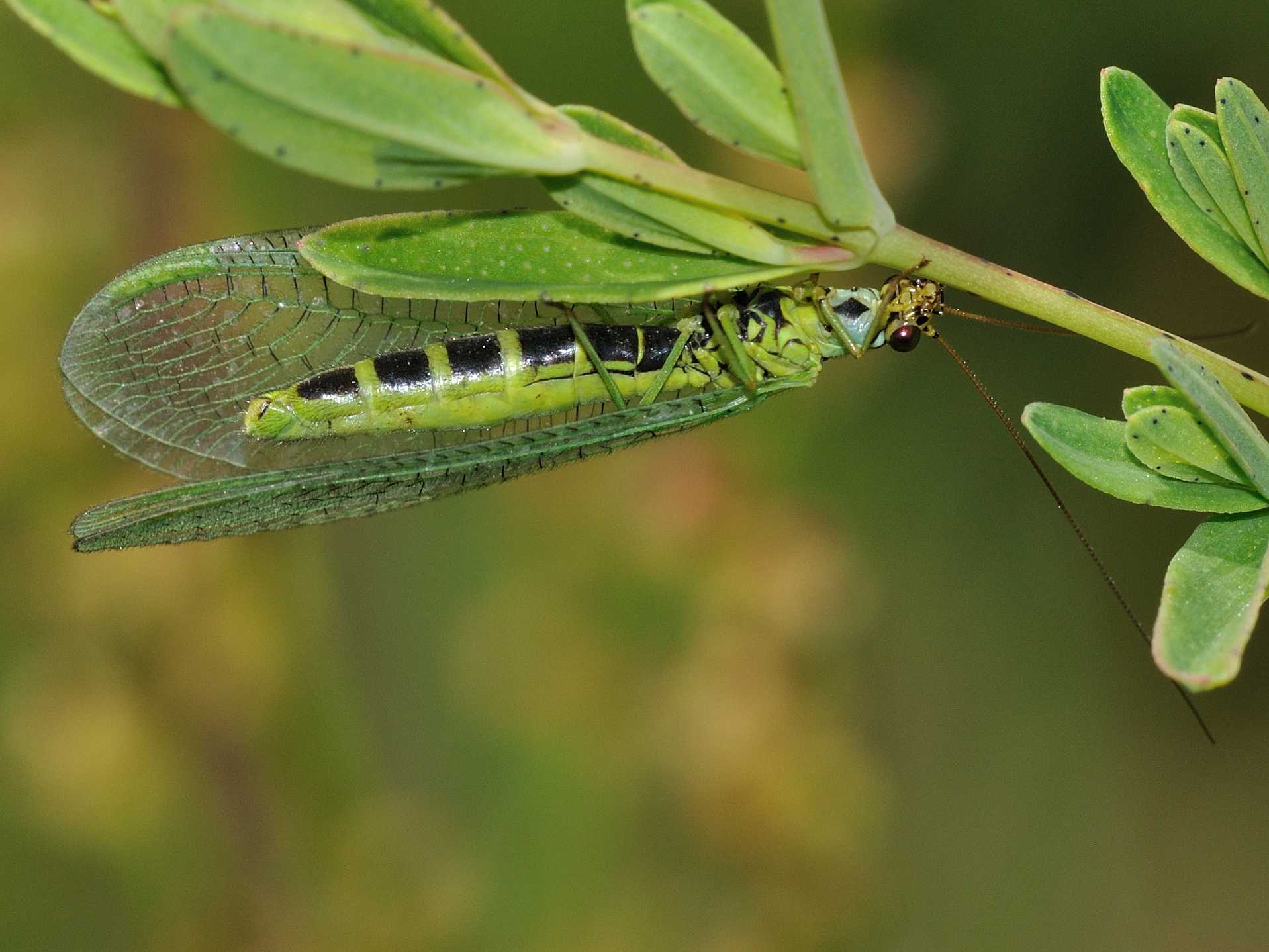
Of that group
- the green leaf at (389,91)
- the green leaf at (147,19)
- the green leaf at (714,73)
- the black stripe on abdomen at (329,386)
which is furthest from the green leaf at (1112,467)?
the black stripe on abdomen at (329,386)

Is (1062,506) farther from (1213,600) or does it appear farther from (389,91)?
(389,91)

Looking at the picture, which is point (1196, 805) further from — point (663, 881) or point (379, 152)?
point (379, 152)

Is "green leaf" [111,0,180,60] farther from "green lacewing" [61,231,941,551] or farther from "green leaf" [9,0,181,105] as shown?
"green lacewing" [61,231,941,551]

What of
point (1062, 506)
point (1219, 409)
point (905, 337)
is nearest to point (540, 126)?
point (1219, 409)

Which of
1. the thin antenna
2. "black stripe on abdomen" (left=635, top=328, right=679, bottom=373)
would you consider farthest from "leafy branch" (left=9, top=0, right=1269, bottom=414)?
"black stripe on abdomen" (left=635, top=328, right=679, bottom=373)

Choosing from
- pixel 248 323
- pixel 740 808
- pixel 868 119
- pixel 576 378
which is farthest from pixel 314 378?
pixel 868 119

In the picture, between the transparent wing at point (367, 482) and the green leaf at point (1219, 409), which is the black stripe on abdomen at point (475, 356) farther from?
the green leaf at point (1219, 409)
